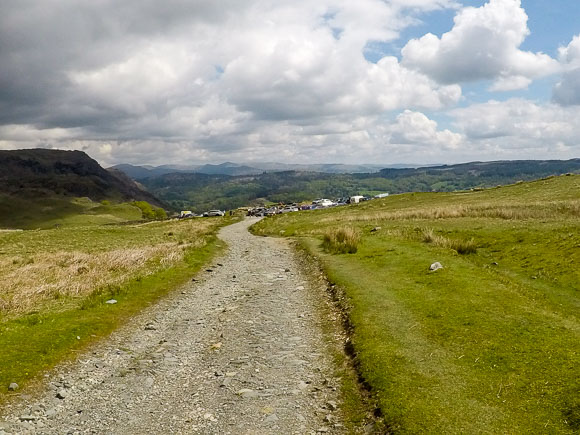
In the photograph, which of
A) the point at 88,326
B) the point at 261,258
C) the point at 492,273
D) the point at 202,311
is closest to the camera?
the point at 88,326

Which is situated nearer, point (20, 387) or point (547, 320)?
point (20, 387)

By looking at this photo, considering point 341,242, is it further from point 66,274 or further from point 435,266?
point 66,274

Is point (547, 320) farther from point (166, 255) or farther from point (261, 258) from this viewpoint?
point (166, 255)

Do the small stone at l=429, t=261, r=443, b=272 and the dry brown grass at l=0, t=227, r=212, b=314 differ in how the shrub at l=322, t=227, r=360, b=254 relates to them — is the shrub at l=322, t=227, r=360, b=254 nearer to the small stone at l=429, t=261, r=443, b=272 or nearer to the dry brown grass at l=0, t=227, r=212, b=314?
the small stone at l=429, t=261, r=443, b=272

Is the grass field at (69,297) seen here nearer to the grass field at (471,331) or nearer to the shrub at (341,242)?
the grass field at (471,331)

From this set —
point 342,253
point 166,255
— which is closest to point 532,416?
point 342,253

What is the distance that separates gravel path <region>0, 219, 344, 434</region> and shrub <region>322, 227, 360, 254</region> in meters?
14.3

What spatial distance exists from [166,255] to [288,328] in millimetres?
21378

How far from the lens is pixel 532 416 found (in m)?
9.55

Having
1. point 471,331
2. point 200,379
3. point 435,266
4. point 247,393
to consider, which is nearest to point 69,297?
point 200,379

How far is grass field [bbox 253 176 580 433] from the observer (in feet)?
32.6

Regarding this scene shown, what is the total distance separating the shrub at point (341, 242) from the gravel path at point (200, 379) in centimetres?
1431

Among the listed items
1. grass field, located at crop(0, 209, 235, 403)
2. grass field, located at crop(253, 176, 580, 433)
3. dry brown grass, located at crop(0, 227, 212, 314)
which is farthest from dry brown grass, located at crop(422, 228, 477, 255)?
dry brown grass, located at crop(0, 227, 212, 314)

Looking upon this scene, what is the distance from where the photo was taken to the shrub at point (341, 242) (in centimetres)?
3494
